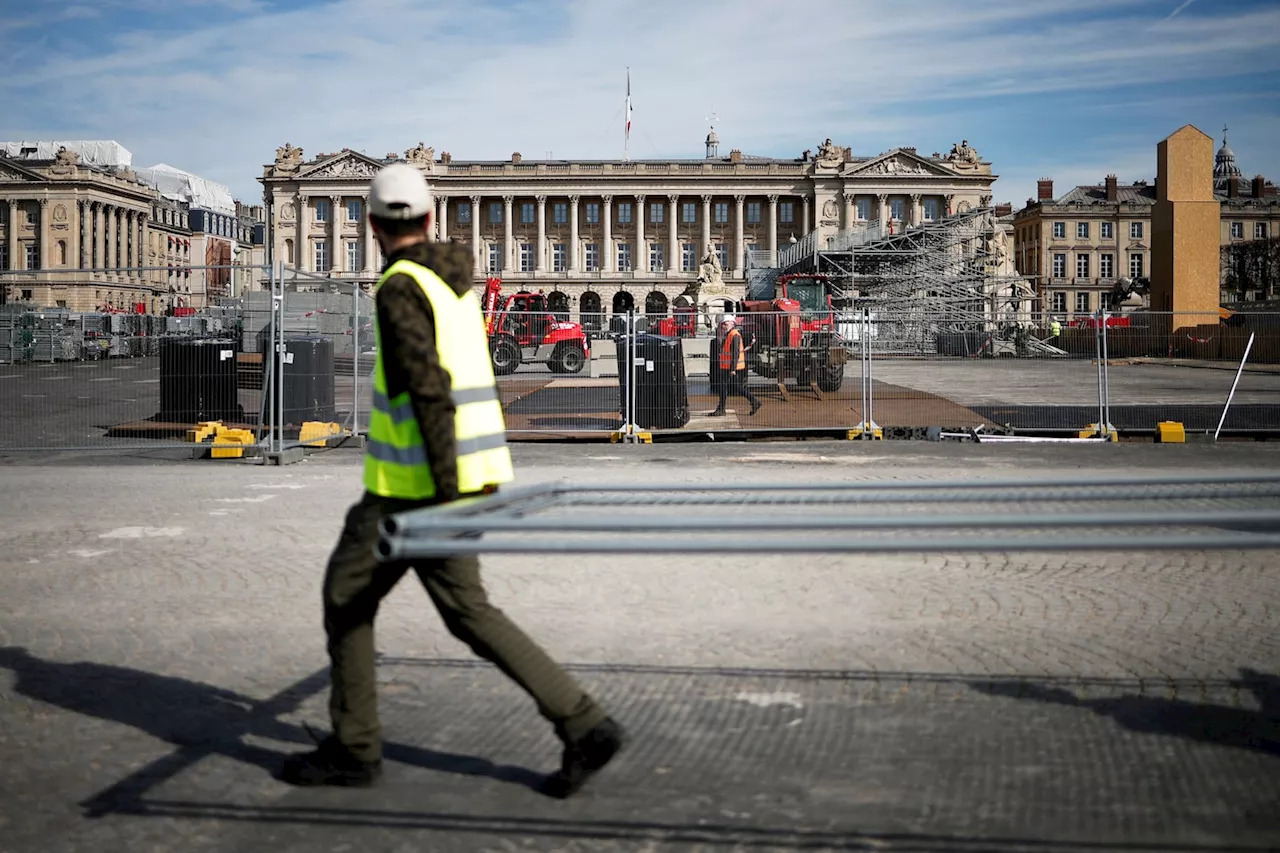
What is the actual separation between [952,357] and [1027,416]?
38.7 feet

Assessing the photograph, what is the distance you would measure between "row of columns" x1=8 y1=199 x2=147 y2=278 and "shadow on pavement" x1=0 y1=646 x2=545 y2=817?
118 m

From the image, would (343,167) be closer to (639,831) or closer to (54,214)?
(54,214)

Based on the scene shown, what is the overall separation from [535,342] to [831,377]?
20.2 ft

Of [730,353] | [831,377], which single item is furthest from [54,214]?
[831,377]

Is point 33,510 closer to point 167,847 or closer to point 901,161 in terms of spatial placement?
point 167,847

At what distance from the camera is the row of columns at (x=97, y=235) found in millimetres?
118000

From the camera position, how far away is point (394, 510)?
4004 millimetres

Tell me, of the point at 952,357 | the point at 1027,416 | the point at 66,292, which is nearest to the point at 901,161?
the point at 66,292

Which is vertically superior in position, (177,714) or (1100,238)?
(1100,238)

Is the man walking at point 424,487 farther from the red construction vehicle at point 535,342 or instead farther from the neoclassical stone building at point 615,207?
the neoclassical stone building at point 615,207

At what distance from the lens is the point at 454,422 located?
392cm

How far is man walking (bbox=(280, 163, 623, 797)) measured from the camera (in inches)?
154

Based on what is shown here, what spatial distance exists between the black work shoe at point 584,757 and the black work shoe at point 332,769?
59 cm

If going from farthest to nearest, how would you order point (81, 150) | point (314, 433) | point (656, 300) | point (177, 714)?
point (81, 150) < point (656, 300) < point (314, 433) < point (177, 714)
